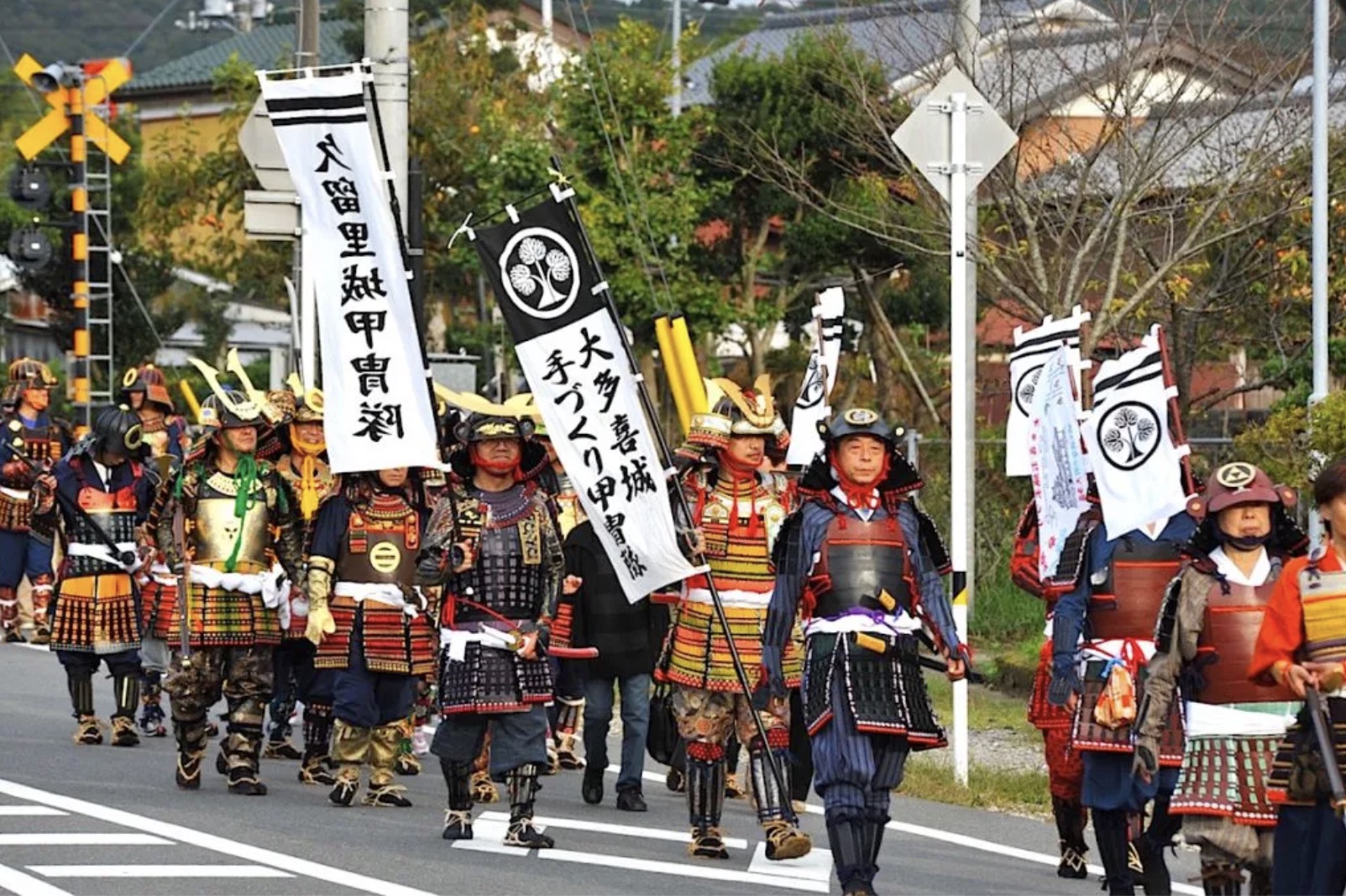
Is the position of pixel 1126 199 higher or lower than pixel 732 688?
higher

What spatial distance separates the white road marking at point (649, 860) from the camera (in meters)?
10.3

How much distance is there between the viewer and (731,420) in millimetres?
11117

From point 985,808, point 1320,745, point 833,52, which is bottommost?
point 985,808

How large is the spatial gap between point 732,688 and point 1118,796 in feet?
6.64

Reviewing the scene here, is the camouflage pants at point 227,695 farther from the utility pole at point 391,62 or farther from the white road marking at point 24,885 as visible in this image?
the utility pole at point 391,62

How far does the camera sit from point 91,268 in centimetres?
3155

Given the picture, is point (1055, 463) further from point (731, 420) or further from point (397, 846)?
point (397, 846)

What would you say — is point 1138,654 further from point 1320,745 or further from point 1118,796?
point 1320,745

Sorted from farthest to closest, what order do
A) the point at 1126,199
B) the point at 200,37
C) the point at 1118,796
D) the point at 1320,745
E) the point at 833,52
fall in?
the point at 200,37, the point at 833,52, the point at 1126,199, the point at 1118,796, the point at 1320,745

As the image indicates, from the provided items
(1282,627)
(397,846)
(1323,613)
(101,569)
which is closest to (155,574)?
(101,569)

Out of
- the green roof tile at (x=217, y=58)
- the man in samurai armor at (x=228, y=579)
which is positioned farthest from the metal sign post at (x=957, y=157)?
the green roof tile at (x=217, y=58)

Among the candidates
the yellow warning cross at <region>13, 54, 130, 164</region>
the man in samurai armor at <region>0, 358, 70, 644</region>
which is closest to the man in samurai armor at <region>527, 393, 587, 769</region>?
the man in samurai armor at <region>0, 358, 70, 644</region>

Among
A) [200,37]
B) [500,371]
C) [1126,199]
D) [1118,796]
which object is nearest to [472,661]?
[1118,796]

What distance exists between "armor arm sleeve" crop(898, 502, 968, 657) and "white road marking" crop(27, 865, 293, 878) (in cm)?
277
